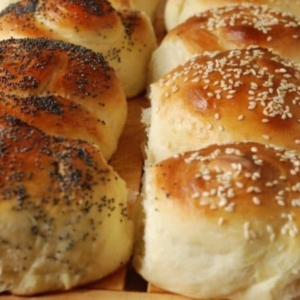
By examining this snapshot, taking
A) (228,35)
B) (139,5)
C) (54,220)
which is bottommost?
(139,5)

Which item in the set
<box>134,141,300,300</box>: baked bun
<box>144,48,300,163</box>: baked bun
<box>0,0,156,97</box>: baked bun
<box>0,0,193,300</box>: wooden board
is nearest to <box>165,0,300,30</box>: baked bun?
<box>0,0,156,97</box>: baked bun

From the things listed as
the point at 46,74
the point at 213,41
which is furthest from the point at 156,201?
the point at 213,41

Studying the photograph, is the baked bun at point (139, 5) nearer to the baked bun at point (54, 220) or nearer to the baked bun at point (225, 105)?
the baked bun at point (225, 105)

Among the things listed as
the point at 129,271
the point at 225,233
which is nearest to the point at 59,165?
the point at 129,271

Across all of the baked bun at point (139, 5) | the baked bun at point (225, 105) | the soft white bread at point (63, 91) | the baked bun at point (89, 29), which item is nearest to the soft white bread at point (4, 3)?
the baked bun at point (89, 29)

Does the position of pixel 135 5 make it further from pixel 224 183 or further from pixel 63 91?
pixel 224 183

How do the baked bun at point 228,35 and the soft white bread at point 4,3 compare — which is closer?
the baked bun at point 228,35
